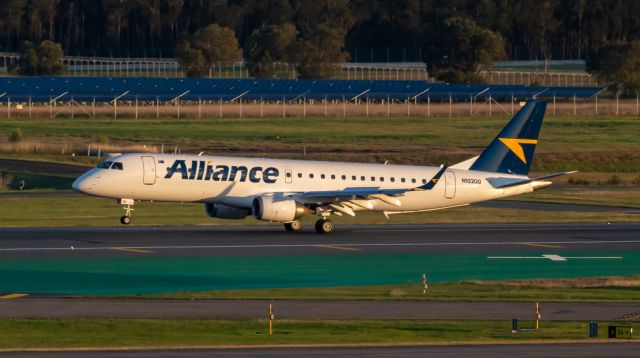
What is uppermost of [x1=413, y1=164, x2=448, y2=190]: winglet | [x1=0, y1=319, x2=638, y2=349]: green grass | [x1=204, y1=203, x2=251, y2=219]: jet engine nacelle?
[x1=413, y1=164, x2=448, y2=190]: winglet

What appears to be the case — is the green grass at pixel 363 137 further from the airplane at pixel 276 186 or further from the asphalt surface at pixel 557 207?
the airplane at pixel 276 186

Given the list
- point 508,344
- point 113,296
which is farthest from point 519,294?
point 113,296

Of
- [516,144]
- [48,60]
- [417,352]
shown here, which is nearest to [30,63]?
[48,60]

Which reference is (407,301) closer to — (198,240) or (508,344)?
(508,344)

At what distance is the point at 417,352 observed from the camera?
95.5 ft

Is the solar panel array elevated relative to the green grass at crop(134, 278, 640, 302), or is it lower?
elevated

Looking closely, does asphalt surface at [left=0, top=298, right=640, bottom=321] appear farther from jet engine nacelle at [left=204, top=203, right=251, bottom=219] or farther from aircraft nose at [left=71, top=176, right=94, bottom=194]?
jet engine nacelle at [left=204, top=203, right=251, bottom=219]

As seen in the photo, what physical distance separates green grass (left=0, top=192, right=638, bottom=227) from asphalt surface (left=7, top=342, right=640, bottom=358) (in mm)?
30400

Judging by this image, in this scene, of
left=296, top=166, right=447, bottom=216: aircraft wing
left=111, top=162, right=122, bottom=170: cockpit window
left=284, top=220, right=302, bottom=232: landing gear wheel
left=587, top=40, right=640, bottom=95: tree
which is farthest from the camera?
left=587, top=40, right=640, bottom=95: tree

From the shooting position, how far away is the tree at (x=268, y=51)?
19688 cm

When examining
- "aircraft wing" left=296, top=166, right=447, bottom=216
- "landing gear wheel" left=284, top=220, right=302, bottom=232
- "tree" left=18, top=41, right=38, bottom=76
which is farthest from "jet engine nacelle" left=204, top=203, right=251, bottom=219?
"tree" left=18, top=41, right=38, bottom=76

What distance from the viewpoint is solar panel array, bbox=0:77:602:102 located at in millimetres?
144500

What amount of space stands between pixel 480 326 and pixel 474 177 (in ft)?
87.5

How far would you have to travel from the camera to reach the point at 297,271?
145ft
